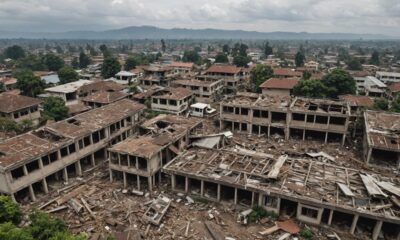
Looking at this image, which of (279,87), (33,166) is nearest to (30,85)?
(33,166)

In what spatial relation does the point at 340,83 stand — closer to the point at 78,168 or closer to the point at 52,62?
the point at 78,168

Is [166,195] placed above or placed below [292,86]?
below

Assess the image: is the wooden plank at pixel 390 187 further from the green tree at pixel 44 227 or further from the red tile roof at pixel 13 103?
the red tile roof at pixel 13 103

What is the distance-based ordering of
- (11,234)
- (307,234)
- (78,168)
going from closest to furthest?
(11,234), (307,234), (78,168)

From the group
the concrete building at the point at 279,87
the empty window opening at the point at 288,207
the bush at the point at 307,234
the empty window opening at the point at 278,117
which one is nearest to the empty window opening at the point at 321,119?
the empty window opening at the point at 278,117

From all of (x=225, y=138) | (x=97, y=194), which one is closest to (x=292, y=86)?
(x=225, y=138)

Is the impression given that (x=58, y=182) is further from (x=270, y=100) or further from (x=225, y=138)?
(x=270, y=100)
